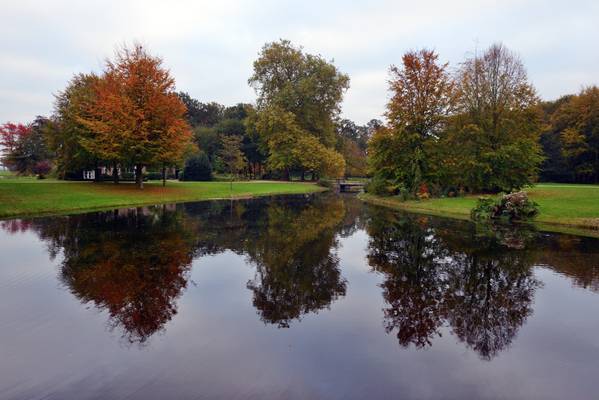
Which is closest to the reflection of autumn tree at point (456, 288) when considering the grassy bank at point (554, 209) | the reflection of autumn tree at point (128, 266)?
the reflection of autumn tree at point (128, 266)

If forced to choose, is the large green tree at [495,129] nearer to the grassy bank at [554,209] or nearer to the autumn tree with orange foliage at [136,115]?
the grassy bank at [554,209]

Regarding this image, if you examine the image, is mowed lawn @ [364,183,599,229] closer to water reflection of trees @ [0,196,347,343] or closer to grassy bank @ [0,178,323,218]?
water reflection of trees @ [0,196,347,343]

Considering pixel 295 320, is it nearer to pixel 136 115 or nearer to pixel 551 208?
pixel 551 208

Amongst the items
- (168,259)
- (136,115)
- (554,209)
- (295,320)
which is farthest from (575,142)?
(295,320)

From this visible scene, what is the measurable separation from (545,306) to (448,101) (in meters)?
29.5

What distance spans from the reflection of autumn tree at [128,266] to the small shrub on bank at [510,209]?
18195mm

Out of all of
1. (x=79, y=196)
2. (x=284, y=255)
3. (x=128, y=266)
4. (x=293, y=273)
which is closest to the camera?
(x=293, y=273)

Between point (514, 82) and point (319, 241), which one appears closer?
point (319, 241)

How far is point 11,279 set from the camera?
9.97 meters

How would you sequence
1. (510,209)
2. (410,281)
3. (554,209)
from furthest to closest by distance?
1. (554,209)
2. (510,209)
3. (410,281)

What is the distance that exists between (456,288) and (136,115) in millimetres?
33878

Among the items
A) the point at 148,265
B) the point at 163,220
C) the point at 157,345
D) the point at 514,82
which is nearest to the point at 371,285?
the point at 157,345

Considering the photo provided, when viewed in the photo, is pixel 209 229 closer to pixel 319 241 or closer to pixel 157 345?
pixel 319 241

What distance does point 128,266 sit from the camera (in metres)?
11.3
